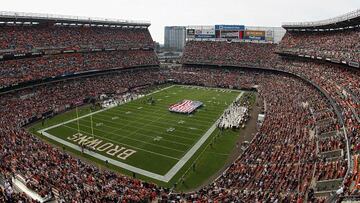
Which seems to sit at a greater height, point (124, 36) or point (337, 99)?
point (124, 36)

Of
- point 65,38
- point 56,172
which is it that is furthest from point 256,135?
point 65,38

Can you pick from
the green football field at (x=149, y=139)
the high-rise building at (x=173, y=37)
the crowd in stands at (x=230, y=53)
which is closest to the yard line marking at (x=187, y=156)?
the green football field at (x=149, y=139)

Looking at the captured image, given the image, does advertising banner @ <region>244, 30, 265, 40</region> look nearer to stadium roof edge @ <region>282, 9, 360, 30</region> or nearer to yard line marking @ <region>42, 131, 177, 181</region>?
stadium roof edge @ <region>282, 9, 360, 30</region>

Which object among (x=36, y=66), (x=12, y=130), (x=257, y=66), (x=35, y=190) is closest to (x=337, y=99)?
(x=35, y=190)

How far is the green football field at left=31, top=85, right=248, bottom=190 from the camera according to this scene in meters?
24.6

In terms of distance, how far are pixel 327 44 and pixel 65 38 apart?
142 feet

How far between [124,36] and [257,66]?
96.0 feet

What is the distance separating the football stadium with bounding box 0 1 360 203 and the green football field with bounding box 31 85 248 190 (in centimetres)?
17

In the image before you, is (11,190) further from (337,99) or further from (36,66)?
(36,66)

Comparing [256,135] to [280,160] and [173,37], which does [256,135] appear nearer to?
[280,160]

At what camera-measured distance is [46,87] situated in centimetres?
4478

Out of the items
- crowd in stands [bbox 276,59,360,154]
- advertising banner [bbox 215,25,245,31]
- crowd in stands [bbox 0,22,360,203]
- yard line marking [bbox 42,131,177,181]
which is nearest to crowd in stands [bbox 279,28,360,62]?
crowd in stands [bbox 0,22,360,203]

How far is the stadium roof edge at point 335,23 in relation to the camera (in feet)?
121

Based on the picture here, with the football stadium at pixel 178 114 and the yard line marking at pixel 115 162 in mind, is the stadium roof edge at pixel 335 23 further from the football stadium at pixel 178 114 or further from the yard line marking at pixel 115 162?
the yard line marking at pixel 115 162
